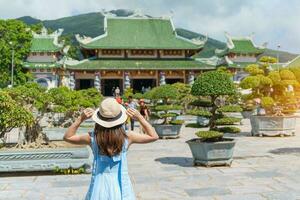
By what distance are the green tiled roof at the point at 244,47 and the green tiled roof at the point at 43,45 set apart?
17716 mm

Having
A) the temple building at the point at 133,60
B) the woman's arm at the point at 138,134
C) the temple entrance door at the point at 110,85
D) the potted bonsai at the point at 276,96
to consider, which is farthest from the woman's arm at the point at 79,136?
the temple entrance door at the point at 110,85

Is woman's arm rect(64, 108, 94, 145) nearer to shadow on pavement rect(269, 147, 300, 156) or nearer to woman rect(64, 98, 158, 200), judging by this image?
woman rect(64, 98, 158, 200)

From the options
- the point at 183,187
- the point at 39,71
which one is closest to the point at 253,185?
the point at 183,187

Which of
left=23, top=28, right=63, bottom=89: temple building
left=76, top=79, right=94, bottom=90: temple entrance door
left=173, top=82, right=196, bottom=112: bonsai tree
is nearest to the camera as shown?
left=173, top=82, right=196, bottom=112: bonsai tree

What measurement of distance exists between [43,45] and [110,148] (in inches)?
1695

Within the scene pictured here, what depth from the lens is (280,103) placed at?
17609 mm

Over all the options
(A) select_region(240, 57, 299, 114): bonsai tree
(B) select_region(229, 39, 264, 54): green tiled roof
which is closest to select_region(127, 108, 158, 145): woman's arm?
(A) select_region(240, 57, 299, 114): bonsai tree

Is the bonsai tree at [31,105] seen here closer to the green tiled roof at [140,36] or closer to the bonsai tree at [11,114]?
the bonsai tree at [11,114]

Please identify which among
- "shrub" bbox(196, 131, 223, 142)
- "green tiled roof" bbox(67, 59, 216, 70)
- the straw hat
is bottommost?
"shrub" bbox(196, 131, 223, 142)

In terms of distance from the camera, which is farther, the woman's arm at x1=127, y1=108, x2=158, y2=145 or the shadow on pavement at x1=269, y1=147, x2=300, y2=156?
the shadow on pavement at x1=269, y1=147, x2=300, y2=156

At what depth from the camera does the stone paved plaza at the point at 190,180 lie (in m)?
7.48

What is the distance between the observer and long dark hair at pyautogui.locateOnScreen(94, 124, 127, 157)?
3.62 meters

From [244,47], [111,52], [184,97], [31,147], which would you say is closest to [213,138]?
[31,147]

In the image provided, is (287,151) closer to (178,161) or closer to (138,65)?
(178,161)
